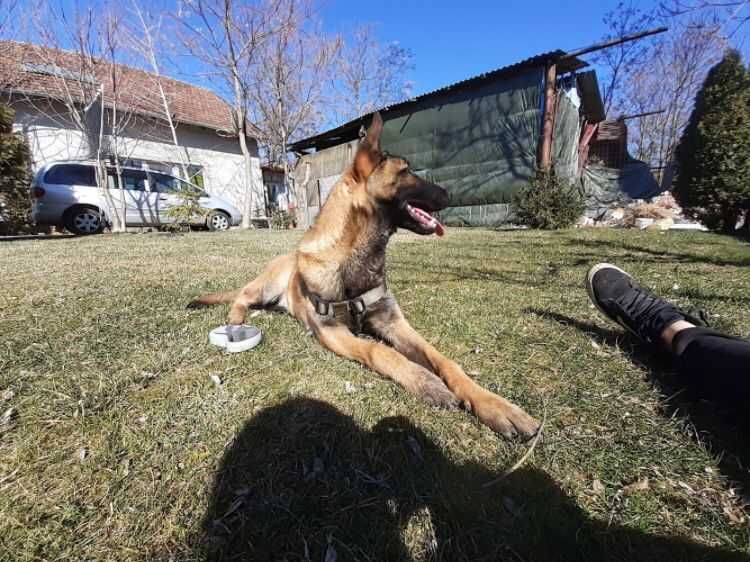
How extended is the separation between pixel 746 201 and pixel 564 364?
11.3 metres

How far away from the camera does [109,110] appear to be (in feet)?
45.4

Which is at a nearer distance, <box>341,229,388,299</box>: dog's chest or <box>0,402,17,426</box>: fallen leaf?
<box>0,402,17,426</box>: fallen leaf

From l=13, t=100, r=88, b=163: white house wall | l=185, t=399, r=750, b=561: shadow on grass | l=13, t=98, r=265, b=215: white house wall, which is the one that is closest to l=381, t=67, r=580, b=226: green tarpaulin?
l=13, t=98, r=265, b=215: white house wall

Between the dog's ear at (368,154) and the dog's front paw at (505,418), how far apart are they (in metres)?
1.81

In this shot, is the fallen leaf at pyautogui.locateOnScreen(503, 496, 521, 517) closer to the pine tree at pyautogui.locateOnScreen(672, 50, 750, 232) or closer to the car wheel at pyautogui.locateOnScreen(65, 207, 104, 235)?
the pine tree at pyautogui.locateOnScreen(672, 50, 750, 232)

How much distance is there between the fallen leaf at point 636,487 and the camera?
3.95ft

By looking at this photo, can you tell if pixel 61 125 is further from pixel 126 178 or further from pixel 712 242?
pixel 712 242

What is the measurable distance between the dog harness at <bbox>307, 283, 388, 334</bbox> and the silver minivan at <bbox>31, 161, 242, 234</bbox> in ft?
34.9

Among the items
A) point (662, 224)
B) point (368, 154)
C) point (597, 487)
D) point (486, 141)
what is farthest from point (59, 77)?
point (662, 224)

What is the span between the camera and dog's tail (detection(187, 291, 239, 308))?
10.7ft

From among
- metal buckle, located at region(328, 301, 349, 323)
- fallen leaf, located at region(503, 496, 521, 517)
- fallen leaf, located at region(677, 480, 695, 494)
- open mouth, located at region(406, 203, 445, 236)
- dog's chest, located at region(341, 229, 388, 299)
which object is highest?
open mouth, located at region(406, 203, 445, 236)

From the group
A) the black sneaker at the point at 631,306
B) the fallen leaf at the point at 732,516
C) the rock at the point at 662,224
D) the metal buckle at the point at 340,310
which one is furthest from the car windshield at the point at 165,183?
the rock at the point at 662,224

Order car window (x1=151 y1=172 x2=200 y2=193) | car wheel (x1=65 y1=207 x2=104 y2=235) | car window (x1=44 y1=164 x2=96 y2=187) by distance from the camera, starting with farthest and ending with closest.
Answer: car window (x1=151 y1=172 x2=200 y2=193) < car wheel (x1=65 y1=207 x2=104 y2=235) < car window (x1=44 y1=164 x2=96 y2=187)

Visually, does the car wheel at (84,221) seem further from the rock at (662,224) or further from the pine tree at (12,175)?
the rock at (662,224)
